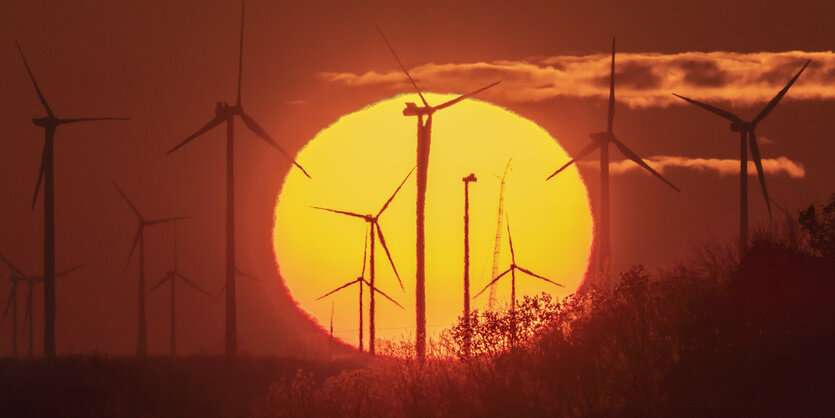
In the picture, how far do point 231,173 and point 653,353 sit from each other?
5216cm

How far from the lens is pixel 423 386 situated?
4234cm

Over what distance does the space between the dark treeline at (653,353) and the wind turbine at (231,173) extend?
3643cm

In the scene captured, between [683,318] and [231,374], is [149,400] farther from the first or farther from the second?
[683,318]

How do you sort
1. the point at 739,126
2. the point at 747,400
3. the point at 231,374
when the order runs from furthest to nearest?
the point at 739,126, the point at 231,374, the point at 747,400

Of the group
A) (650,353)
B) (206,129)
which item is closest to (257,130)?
(206,129)

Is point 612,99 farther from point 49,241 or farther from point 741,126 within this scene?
point 49,241

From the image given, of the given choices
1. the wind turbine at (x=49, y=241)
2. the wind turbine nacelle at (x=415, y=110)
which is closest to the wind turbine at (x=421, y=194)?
the wind turbine nacelle at (x=415, y=110)

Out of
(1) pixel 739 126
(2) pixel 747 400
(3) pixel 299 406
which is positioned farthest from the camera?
(1) pixel 739 126

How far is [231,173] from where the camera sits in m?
86.1

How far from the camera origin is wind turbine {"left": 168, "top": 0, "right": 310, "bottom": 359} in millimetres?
84062

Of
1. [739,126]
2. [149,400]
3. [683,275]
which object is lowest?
[149,400]

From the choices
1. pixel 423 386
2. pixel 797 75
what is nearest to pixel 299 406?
pixel 423 386

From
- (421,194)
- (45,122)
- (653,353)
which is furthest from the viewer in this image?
(45,122)

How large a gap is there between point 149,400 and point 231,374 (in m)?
15.5
